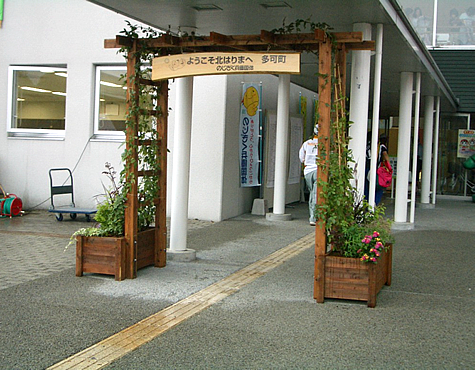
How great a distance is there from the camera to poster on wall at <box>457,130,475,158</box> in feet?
69.1

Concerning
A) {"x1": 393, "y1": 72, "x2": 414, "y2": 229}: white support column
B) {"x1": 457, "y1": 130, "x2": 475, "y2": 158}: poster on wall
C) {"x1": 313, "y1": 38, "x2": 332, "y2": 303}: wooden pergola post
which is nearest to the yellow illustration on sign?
{"x1": 393, "y1": 72, "x2": 414, "y2": 229}: white support column

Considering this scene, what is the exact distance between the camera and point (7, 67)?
559 inches

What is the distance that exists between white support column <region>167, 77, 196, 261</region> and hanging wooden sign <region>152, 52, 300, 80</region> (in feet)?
3.50

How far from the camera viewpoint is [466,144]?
832 inches

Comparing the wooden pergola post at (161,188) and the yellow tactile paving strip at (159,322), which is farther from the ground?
the wooden pergola post at (161,188)

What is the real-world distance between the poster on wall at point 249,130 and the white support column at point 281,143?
665 millimetres

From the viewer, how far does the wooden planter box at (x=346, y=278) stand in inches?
242

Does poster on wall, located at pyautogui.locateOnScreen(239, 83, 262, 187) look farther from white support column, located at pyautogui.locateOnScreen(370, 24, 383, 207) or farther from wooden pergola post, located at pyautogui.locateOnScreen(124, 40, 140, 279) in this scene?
wooden pergola post, located at pyautogui.locateOnScreen(124, 40, 140, 279)

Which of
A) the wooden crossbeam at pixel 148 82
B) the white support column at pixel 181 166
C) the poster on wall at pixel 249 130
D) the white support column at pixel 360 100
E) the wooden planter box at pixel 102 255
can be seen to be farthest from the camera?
the poster on wall at pixel 249 130

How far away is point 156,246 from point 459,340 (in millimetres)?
3819

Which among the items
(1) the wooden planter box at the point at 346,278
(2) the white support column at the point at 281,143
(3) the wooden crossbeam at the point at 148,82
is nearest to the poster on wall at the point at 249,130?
(2) the white support column at the point at 281,143

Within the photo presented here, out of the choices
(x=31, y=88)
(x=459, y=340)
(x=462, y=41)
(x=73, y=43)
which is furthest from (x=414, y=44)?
(x=462, y=41)

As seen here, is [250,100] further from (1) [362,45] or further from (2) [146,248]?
(1) [362,45]

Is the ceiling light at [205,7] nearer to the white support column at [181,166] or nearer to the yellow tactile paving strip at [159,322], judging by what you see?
the white support column at [181,166]
